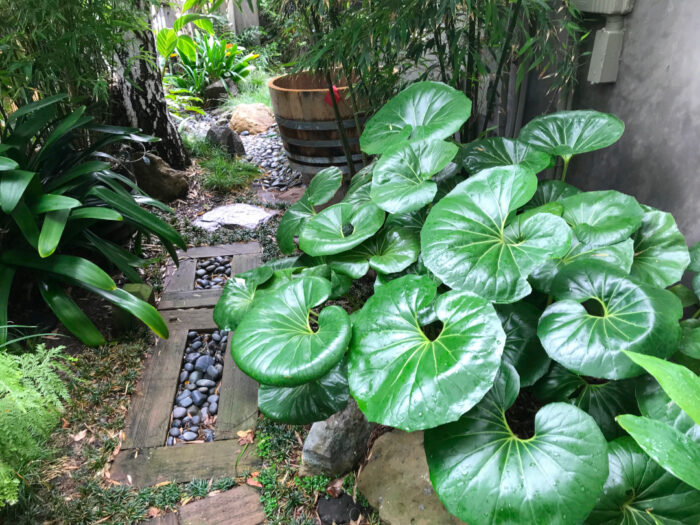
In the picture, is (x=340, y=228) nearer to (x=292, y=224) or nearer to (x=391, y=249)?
(x=391, y=249)

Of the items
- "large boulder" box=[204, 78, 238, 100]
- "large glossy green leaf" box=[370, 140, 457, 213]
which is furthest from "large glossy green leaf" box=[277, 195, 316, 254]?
"large boulder" box=[204, 78, 238, 100]

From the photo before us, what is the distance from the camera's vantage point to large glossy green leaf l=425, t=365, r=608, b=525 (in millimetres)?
968

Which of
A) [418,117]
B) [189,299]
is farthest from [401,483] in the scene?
[189,299]

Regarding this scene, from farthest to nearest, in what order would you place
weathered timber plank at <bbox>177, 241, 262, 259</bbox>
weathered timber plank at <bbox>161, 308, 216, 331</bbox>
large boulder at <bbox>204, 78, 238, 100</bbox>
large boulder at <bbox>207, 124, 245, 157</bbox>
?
1. large boulder at <bbox>204, 78, 238, 100</bbox>
2. large boulder at <bbox>207, 124, 245, 157</bbox>
3. weathered timber plank at <bbox>177, 241, 262, 259</bbox>
4. weathered timber plank at <bbox>161, 308, 216, 331</bbox>

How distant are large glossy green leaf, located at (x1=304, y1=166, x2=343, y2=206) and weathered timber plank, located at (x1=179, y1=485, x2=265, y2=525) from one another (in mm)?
1121

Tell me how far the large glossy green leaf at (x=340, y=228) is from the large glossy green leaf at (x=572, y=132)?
2.14 ft

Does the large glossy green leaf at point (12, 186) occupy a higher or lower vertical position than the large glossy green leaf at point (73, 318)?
higher

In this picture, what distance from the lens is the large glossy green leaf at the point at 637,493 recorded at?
1.00m

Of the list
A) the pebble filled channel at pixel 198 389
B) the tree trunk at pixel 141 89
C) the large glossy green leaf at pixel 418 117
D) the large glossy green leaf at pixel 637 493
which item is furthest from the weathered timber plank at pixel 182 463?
the tree trunk at pixel 141 89

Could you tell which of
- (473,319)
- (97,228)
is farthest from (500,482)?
(97,228)

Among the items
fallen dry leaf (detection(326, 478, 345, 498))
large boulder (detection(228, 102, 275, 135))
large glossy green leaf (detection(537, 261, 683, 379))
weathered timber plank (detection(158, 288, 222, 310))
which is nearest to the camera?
large glossy green leaf (detection(537, 261, 683, 379))

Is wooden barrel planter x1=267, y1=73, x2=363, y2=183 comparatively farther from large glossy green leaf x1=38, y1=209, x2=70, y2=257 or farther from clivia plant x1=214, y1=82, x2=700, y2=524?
large glossy green leaf x1=38, y1=209, x2=70, y2=257

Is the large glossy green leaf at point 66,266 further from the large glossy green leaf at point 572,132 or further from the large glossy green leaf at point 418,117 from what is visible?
the large glossy green leaf at point 572,132

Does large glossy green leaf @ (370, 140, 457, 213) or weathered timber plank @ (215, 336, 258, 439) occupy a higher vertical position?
large glossy green leaf @ (370, 140, 457, 213)
